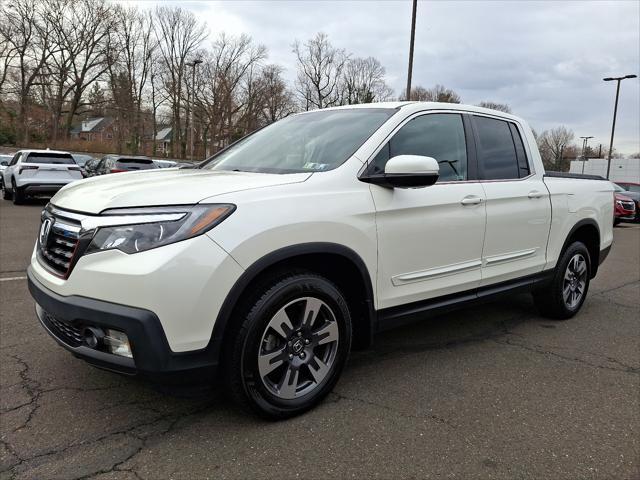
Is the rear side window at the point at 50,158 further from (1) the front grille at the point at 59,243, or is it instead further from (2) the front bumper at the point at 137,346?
(2) the front bumper at the point at 137,346

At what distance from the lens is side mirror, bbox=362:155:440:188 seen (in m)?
2.82

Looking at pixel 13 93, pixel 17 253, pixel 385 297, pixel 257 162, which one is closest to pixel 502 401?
pixel 385 297

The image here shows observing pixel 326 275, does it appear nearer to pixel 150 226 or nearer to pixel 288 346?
pixel 288 346

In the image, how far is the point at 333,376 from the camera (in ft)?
9.59

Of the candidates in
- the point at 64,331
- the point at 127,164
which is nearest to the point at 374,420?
the point at 64,331

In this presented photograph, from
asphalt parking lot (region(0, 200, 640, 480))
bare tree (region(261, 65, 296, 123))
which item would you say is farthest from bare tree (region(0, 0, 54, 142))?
asphalt parking lot (region(0, 200, 640, 480))

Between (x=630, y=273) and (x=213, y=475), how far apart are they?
24.3 feet

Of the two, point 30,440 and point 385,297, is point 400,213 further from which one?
point 30,440

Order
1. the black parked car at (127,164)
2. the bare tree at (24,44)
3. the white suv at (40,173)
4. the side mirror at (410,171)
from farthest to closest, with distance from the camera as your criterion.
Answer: the bare tree at (24,44) → the black parked car at (127,164) → the white suv at (40,173) → the side mirror at (410,171)

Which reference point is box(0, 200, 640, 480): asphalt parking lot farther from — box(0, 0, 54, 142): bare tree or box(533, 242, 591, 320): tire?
box(0, 0, 54, 142): bare tree

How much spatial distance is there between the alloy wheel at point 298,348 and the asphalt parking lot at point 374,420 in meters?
0.20

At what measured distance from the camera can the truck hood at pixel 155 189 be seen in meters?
2.40

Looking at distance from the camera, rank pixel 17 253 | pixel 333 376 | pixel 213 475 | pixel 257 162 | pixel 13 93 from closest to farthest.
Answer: pixel 213 475, pixel 333 376, pixel 257 162, pixel 17 253, pixel 13 93

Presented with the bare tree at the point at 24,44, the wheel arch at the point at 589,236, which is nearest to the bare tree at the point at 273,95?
the bare tree at the point at 24,44
